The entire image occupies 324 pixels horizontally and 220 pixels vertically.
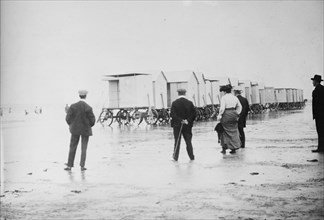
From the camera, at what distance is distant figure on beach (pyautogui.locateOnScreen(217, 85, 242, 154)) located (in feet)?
27.8

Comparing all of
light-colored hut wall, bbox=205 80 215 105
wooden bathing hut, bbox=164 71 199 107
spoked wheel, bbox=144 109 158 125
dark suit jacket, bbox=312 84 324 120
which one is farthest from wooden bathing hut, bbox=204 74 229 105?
dark suit jacket, bbox=312 84 324 120

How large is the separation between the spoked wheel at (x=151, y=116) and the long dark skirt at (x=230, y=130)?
11.6 meters

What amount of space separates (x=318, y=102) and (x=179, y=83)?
50.6ft

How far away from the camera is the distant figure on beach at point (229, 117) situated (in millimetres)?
8461

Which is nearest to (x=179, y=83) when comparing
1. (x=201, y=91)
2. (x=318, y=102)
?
(x=201, y=91)

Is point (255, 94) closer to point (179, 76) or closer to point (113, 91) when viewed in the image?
point (179, 76)

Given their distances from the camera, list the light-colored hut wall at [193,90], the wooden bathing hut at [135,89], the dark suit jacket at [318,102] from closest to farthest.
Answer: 1. the dark suit jacket at [318,102]
2. the wooden bathing hut at [135,89]
3. the light-colored hut wall at [193,90]

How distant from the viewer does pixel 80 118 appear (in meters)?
7.18

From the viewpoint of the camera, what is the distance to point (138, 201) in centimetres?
468

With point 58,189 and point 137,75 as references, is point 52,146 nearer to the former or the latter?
point 58,189

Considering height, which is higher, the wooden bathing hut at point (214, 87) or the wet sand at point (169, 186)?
the wooden bathing hut at point (214, 87)

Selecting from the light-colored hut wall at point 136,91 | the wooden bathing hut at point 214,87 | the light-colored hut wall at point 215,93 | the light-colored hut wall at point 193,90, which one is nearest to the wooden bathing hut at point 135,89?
the light-colored hut wall at point 136,91

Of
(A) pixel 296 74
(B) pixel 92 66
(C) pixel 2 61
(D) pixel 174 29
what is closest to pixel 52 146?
(B) pixel 92 66

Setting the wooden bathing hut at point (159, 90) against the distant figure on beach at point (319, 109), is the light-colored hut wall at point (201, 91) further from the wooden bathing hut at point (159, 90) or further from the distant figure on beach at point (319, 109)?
the distant figure on beach at point (319, 109)
